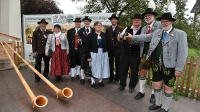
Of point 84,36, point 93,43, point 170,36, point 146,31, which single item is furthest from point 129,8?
point 170,36

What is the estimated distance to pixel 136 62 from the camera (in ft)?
13.1

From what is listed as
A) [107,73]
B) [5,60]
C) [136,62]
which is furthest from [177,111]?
[5,60]

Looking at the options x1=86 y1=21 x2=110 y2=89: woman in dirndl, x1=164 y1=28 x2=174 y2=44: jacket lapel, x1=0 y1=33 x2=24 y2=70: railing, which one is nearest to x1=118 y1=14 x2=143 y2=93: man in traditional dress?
x1=86 y1=21 x2=110 y2=89: woman in dirndl

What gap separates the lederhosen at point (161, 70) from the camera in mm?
2916

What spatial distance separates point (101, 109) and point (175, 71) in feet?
5.08

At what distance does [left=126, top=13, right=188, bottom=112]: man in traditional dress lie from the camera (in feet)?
9.11

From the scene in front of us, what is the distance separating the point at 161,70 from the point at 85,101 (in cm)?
172

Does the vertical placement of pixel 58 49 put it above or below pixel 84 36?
below

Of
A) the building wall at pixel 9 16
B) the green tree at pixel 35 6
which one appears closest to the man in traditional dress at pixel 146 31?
the building wall at pixel 9 16

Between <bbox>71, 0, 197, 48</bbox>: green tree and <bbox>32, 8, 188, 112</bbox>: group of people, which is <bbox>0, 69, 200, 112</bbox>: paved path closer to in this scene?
<bbox>32, 8, 188, 112</bbox>: group of people

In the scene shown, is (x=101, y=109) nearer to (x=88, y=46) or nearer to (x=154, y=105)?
(x=154, y=105)

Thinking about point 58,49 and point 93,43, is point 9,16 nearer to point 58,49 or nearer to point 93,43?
point 58,49

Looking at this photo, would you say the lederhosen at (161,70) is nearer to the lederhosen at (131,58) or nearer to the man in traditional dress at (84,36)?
the lederhosen at (131,58)

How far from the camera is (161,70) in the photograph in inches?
121
